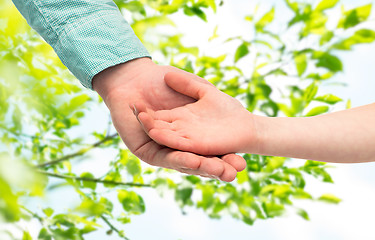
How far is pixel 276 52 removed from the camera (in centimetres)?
98

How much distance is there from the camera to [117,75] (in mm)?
712

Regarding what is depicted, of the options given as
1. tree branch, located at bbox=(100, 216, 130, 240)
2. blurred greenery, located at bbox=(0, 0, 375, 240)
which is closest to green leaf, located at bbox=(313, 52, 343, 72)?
blurred greenery, located at bbox=(0, 0, 375, 240)

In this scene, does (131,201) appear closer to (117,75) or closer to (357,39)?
(117,75)

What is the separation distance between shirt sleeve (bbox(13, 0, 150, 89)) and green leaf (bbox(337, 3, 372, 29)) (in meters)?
0.48

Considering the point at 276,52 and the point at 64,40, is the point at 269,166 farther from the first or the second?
the point at 64,40

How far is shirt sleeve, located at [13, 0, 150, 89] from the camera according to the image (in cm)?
70

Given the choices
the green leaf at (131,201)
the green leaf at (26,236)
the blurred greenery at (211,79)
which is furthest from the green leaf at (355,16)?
the green leaf at (26,236)

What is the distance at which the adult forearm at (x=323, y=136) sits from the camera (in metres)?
0.65

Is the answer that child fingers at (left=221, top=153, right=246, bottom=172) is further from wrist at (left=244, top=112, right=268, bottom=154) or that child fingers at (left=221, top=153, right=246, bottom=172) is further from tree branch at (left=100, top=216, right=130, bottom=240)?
tree branch at (left=100, top=216, right=130, bottom=240)

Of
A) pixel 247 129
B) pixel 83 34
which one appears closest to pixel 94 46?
pixel 83 34

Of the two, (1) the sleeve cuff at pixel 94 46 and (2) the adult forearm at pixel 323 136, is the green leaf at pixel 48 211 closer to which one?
(1) the sleeve cuff at pixel 94 46

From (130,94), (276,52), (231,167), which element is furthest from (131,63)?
(276,52)

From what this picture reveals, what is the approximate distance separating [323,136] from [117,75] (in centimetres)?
38

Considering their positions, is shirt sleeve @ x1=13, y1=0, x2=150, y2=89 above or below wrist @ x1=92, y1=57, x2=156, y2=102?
above
